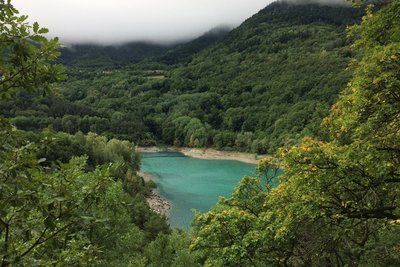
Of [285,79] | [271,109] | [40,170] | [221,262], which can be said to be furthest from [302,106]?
[40,170]

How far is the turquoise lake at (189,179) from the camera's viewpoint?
216ft

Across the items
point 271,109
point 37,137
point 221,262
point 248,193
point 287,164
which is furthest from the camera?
point 271,109

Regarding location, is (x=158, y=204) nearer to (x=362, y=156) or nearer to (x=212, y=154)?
(x=362, y=156)

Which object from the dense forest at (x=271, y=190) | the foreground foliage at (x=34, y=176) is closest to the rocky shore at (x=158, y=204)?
the dense forest at (x=271, y=190)

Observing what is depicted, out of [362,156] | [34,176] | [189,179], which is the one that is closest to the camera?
[34,176]

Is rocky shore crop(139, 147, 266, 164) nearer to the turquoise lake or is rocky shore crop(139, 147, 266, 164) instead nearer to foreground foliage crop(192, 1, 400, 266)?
the turquoise lake

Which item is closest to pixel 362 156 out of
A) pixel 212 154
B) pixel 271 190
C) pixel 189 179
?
pixel 271 190

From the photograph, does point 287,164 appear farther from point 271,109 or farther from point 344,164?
point 271,109

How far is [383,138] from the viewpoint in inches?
322

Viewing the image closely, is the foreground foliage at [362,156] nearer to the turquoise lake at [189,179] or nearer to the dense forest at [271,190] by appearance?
the dense forest at [271,190]


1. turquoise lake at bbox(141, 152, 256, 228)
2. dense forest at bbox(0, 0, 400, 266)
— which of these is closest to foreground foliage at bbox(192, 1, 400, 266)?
dense forest at bbox(0, 0, 400, 266)

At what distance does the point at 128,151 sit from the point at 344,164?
82.0 meters

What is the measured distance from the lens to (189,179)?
9169 cm

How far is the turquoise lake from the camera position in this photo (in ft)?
216
